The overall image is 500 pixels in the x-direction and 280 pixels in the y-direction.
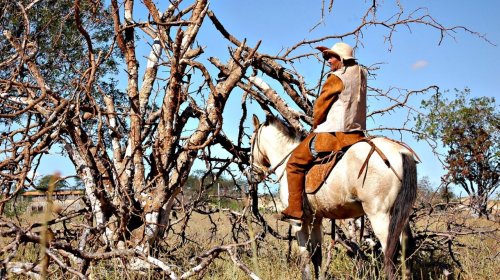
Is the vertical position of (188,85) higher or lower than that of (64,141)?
higher

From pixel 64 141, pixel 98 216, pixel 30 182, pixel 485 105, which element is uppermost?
pixel 485 105

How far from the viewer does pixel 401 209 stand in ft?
17.1

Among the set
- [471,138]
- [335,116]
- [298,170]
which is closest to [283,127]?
[298,170]

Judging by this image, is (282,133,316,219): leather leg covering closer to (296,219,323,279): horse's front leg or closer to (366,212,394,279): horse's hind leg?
(296,219,323,279): horse's front leg

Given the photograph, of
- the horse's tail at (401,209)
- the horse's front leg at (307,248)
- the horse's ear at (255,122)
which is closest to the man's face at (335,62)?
the horse's tail at (401,209)

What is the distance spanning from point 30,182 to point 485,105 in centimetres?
3254

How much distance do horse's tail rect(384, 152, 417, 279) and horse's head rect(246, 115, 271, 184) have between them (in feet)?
7.15

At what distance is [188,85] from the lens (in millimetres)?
6234

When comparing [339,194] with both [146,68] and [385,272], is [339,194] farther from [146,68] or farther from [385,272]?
[146,68]

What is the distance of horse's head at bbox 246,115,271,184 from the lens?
6.99m

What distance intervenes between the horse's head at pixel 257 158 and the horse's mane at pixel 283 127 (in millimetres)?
151

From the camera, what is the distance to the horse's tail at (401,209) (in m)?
5.09

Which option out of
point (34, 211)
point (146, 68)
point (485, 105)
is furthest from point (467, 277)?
point (485, 105)

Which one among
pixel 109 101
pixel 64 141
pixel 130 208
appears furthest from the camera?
pixel 109 101
